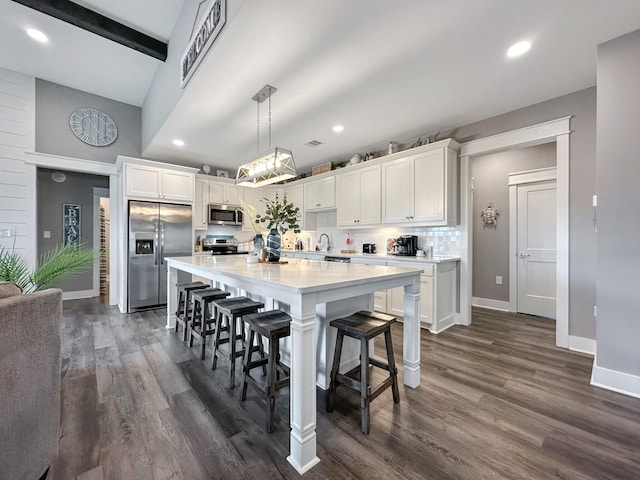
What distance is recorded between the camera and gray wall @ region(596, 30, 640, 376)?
1.96 m

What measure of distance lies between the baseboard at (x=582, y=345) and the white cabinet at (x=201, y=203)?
5421mm

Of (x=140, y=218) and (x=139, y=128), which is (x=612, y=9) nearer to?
(x=140, y=218)

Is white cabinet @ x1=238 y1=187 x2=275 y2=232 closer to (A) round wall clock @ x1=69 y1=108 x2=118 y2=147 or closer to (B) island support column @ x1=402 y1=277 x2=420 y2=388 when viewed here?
(A) round wall clock @ x1=69 y1=108 x2=118 y2=147

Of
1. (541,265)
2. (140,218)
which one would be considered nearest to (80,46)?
(140,218)

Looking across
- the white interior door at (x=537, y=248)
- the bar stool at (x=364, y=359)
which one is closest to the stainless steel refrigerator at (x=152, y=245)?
the bar stool at (x=364, y=359)

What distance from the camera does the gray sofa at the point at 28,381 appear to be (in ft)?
3.19

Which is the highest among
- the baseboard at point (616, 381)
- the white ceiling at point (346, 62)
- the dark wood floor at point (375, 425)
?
the white ceiling at point (346, 62)

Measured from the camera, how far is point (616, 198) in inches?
80.1

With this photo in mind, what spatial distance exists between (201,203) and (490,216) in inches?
199

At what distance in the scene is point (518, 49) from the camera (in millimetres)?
2100

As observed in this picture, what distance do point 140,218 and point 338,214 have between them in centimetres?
314

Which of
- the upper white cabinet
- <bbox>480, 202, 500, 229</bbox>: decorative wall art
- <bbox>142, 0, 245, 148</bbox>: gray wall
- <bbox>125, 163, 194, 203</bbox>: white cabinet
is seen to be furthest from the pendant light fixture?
<bbox>480, 202, 500, 229</bbox>: decorative wall art

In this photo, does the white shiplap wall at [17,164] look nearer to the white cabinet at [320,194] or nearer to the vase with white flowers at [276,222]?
the vase with white flowers at [276,222]

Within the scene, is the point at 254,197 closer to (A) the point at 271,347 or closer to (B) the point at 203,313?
(B) the point at 203,313
